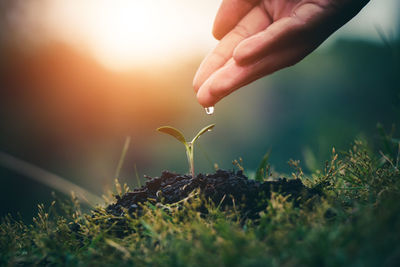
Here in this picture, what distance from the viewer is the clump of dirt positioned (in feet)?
3.90

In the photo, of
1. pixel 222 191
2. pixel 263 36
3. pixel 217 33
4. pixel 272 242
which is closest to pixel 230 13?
pixel 217 33

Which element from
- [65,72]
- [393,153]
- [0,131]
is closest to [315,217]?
[393,153]

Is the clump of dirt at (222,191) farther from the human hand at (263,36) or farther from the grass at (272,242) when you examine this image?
the human hand at (263,36)

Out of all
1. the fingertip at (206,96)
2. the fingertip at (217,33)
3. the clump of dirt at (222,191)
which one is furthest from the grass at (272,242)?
the fingertip at (217,33)

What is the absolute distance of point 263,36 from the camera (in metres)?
1.41

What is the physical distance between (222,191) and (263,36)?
81cm

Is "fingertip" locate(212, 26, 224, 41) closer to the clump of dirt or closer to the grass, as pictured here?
the clump of dirt

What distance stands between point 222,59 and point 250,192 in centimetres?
97

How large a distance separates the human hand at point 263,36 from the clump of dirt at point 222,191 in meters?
0.54

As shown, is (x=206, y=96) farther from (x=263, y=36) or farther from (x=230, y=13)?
(x=230, y=13)

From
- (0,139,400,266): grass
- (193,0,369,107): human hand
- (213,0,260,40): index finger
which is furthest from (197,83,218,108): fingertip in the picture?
(0,139,400,266): grass

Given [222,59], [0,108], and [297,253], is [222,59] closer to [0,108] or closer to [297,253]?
[297,253]

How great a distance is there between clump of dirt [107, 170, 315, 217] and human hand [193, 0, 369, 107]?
540 mm

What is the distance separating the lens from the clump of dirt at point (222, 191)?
1.19 m
